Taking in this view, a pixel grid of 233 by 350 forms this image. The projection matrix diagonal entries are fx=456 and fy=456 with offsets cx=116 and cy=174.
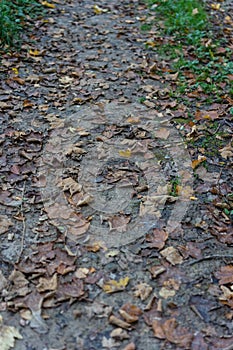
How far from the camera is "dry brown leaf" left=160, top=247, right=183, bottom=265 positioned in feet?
10.8

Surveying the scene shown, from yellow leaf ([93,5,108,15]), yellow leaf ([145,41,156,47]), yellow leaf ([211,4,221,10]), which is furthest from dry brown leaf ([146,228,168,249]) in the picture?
yellow leaf ([211,4,221,10])

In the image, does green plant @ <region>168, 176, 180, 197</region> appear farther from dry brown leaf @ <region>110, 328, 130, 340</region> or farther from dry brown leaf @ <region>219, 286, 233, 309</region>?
dry brown leaf @ <region>110, 328, 130, 340</region>

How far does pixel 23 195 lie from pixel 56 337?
1.37 m

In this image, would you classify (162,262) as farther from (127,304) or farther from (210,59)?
(210,59)

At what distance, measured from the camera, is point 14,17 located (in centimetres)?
642

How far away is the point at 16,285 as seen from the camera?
3080 mm

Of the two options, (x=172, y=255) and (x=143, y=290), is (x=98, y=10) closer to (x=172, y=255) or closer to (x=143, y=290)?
(x=172, y=255)

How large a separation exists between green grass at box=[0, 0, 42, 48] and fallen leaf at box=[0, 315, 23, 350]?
4.05 m

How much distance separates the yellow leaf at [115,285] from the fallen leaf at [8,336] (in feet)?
2.10

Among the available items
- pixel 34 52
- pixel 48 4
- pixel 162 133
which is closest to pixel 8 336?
pixel 162 133

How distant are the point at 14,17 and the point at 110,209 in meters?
3.94

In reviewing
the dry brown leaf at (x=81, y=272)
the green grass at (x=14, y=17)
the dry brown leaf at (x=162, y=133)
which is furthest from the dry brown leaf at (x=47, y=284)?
the green grass at (x=14, y=17)

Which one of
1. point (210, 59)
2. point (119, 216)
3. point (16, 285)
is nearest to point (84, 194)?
point (119, 216)

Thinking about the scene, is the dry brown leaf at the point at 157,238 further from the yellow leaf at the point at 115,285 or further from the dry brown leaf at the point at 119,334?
the dry brown leaf at the point at 119,334
